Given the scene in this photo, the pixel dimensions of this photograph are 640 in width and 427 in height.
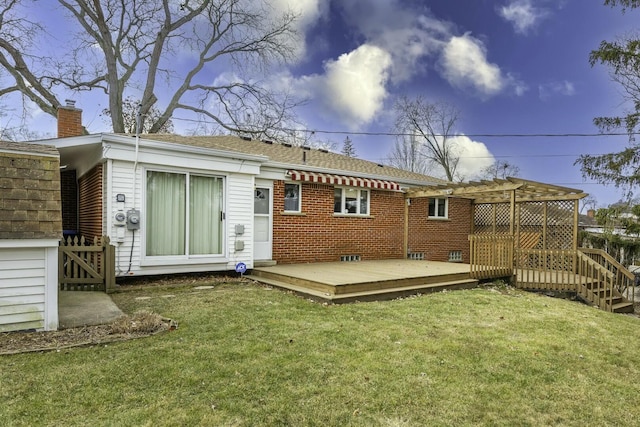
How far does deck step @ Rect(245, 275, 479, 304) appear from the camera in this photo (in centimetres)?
732

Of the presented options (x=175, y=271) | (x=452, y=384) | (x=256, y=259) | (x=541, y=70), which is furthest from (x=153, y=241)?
(x=541, y=70)

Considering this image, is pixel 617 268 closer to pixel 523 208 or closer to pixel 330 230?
pixel 523 208

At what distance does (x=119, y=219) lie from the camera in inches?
325

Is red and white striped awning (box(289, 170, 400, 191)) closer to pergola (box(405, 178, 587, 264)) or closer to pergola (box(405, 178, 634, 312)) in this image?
pergola (box(405, 178, 587, 264))

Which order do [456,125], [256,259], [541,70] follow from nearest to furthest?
[256,259], [541,70], [456,125]

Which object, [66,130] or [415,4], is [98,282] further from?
[415,4]

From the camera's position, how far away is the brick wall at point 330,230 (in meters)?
11.3

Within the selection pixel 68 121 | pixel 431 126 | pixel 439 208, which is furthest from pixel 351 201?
pixel 431 126

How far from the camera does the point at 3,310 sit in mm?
4957

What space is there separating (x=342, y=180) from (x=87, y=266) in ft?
23.5

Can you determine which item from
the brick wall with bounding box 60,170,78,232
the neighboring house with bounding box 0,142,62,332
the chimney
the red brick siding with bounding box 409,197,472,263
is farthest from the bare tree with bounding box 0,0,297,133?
the neighboring house with bounding box 0,142,62,332

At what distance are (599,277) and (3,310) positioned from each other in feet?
39.6

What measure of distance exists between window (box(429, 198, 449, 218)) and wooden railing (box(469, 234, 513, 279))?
5012 millimetres

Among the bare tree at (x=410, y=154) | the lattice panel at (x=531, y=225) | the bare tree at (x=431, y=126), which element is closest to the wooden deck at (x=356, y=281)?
the lattice panel at (x=531, y=225)
